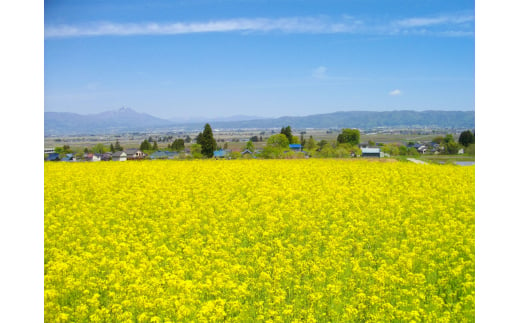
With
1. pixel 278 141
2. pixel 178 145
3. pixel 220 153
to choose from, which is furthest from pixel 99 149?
pixel 278 141

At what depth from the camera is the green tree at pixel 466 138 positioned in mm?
5640

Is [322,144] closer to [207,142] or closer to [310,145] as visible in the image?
[310,145]

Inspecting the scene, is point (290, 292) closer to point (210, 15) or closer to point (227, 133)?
point (210, 15)

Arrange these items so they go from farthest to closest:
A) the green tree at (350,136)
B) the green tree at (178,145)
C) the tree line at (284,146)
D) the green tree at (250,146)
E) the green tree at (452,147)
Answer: the green tree at (250,146) → the green tree at (178,145) → the tree line at (284,146) → the green tree at (350,136) → the green tree at (452,147)

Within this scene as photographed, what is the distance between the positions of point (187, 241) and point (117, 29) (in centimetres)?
301

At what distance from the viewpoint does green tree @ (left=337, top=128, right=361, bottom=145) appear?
284 inches

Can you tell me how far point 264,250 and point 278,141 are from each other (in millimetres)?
5729

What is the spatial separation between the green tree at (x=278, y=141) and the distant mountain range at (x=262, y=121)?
1627 millimetres

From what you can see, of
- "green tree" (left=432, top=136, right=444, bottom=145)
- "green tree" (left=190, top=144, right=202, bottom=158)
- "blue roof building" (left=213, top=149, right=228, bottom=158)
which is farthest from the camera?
"blue roof building" (left=213, top=149, right=228, bottom=158)

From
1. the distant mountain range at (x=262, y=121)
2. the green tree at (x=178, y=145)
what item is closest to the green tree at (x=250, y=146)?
the green tree at (x=178, y=145)

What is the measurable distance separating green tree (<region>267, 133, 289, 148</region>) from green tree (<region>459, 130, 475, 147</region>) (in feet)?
12.7

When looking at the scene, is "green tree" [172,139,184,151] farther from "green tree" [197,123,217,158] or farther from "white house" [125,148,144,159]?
"white house" [125,148,144,159]

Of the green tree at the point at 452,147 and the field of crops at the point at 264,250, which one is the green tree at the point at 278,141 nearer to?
the field of crops at the point at 264,250

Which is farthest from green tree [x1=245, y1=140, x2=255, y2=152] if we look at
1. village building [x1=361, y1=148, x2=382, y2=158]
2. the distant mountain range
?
village building [x1=361, y1=148, x2=382, y2=158]
